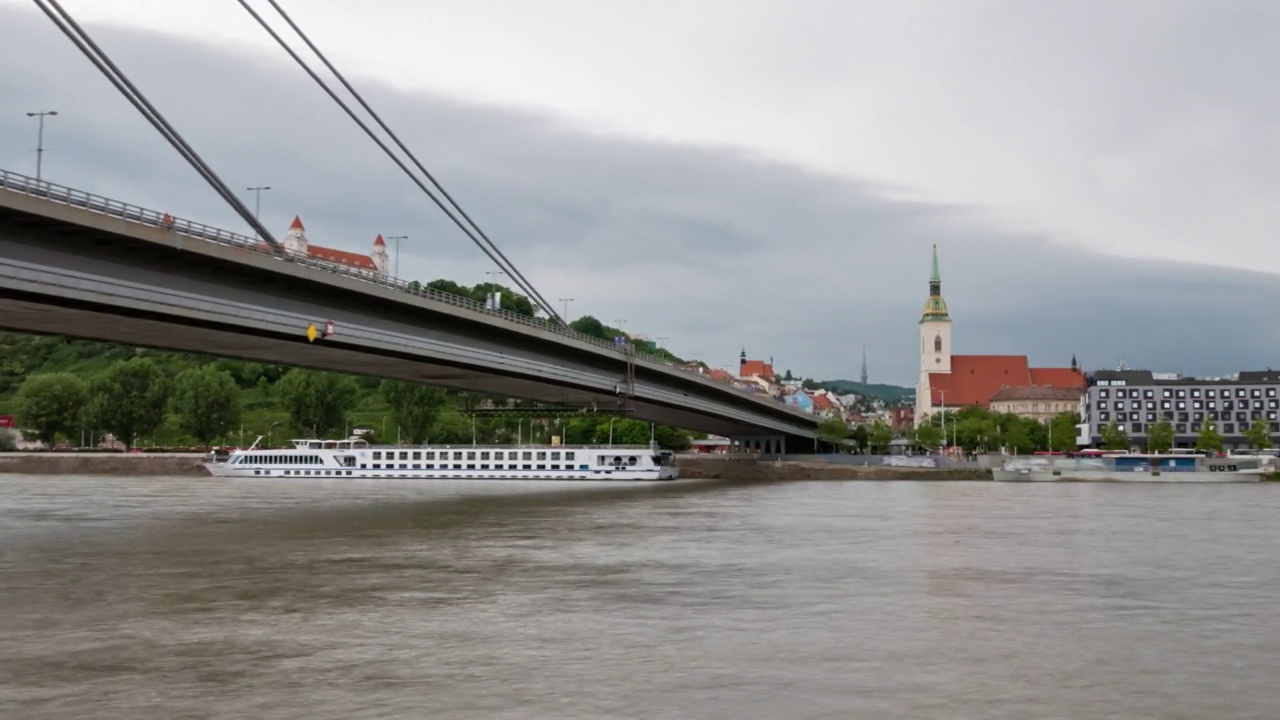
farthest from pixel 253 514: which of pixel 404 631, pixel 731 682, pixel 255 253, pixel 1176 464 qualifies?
pixel 1176 464

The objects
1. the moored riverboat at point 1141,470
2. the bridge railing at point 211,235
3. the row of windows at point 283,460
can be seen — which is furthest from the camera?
the row of windows at point 283,460

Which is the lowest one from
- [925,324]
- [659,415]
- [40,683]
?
[40,683]

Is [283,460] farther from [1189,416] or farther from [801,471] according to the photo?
[1189,416]

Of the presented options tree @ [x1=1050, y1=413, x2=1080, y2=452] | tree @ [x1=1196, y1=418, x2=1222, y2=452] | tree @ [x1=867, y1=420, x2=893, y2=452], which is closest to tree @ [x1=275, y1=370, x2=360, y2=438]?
tree @ [x1=867, y1=420, x2=893, y2=452]

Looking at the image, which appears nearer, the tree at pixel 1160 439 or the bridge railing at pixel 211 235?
the bridge railing at pixel 211 235

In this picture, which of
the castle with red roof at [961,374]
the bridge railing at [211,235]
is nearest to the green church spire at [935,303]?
the castle with red roof at [961,374]

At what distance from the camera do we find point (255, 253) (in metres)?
33.3

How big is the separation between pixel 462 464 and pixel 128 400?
39.5 metres

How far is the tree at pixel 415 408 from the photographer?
374 feet

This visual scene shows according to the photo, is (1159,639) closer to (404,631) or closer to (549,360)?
(404,631)

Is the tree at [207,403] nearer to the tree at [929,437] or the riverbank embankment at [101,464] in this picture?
the riverbank embankment at [101,464]

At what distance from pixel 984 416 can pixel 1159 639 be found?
4625 inches

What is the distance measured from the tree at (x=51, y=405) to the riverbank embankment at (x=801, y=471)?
183 feet

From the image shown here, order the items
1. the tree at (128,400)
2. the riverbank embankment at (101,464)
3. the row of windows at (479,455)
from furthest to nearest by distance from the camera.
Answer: the tree at (128,400)
the riverbank embankment at (101,464)
the row of windows at (479,455)
